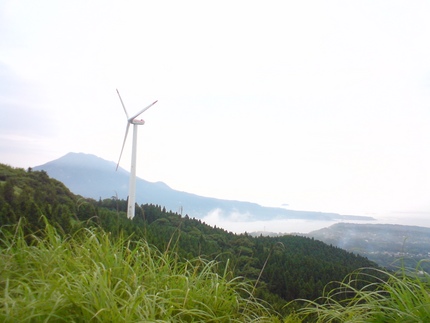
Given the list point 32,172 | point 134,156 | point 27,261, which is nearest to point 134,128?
point 134,156

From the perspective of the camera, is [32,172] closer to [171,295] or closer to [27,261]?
[27,261]

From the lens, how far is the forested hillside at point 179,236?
9.21 m

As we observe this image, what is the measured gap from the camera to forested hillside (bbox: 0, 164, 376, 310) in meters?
9.21

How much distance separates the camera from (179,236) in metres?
8.32

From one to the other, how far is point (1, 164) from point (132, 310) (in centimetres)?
1638

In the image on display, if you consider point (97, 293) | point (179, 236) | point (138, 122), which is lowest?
point (97, 293)

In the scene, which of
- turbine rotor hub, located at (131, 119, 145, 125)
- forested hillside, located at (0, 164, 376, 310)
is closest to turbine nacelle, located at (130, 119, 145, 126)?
turbine rotor hub, located at (131, 119, 145, 125)

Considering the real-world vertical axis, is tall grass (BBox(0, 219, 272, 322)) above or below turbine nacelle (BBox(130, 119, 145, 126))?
below

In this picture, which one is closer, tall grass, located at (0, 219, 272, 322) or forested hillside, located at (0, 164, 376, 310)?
tall grass, located at (0, 219, 272, 322)

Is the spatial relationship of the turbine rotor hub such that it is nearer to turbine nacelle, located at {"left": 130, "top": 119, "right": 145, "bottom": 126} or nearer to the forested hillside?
turbine nacelle, located at {"left": 130, "top": 119, "right": 145, "bottom": 126}

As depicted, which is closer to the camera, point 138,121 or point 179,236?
point 179,236

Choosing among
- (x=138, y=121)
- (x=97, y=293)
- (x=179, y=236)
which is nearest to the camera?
(x=97, y=293)

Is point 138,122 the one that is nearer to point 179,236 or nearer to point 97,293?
point 179,236

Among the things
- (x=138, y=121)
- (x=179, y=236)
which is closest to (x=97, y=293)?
(x=179, y=236)
